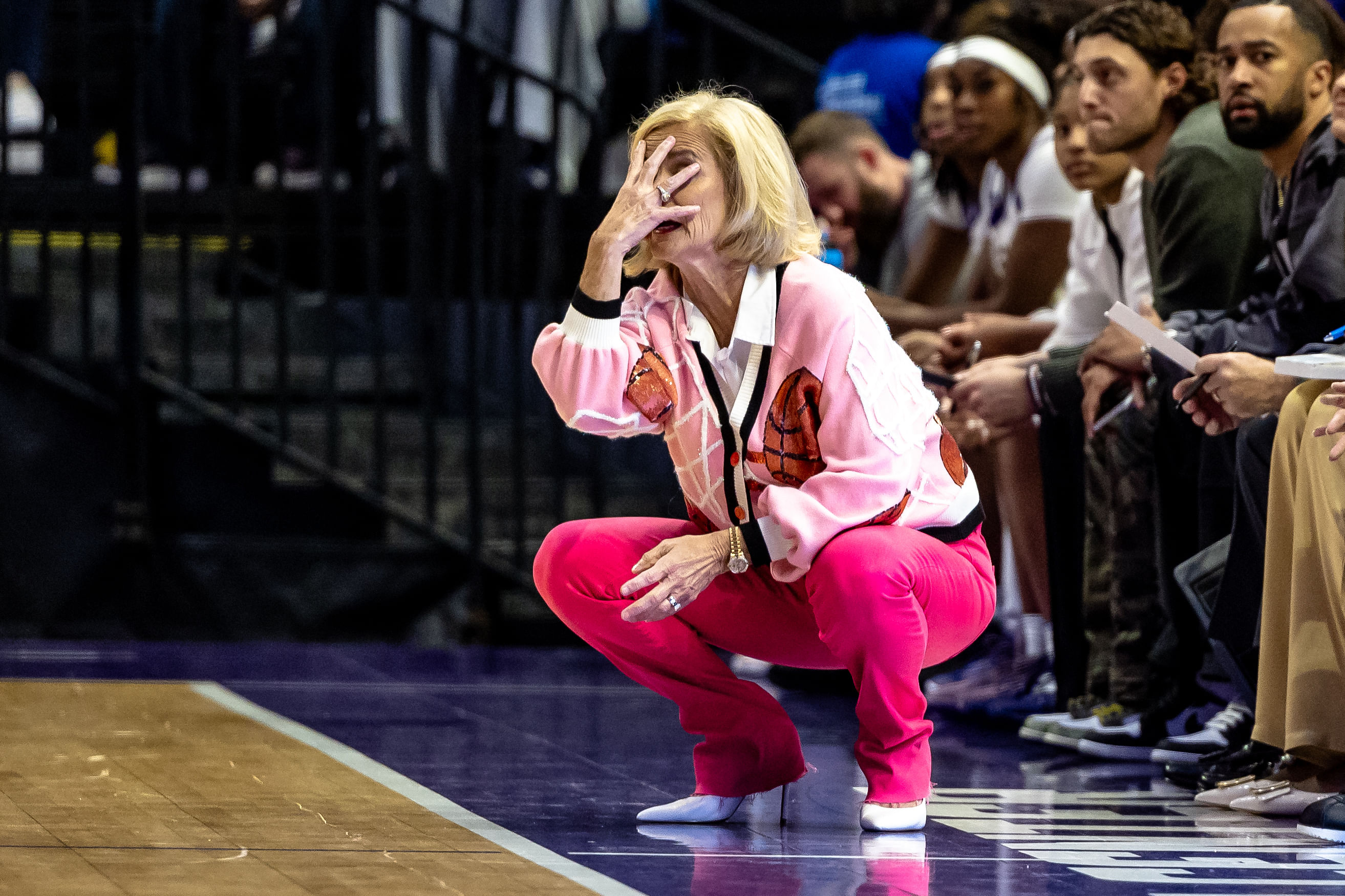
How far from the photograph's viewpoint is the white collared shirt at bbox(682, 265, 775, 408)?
2.35 meters

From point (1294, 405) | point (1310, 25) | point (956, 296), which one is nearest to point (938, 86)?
point (956, 296)

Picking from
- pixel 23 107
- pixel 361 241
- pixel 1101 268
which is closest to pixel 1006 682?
pixel 1101 268

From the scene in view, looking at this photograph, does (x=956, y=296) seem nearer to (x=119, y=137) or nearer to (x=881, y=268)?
(x=881, y=268)

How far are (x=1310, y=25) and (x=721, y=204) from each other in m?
1.16

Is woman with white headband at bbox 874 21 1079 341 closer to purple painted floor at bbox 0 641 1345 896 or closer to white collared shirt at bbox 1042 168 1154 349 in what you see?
white collared shirt at bbox 1042 168 1154 349

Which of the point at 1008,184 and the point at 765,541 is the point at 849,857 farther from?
the point at 1008,184

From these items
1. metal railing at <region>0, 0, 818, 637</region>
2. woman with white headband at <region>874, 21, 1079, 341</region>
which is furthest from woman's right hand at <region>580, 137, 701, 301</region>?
metal railing at <region>0, 0, 818, 637</region>

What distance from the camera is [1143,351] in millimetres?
3074

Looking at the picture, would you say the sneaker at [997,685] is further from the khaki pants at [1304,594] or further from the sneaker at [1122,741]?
the khaki pants at [1304,594]

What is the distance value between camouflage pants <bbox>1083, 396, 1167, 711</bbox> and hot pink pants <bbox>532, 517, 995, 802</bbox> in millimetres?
833

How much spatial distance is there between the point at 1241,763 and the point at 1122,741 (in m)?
0.42

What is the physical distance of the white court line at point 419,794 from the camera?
2008 millimetres

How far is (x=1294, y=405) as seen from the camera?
8.39ft

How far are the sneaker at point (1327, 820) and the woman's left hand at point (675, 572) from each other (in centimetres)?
85
